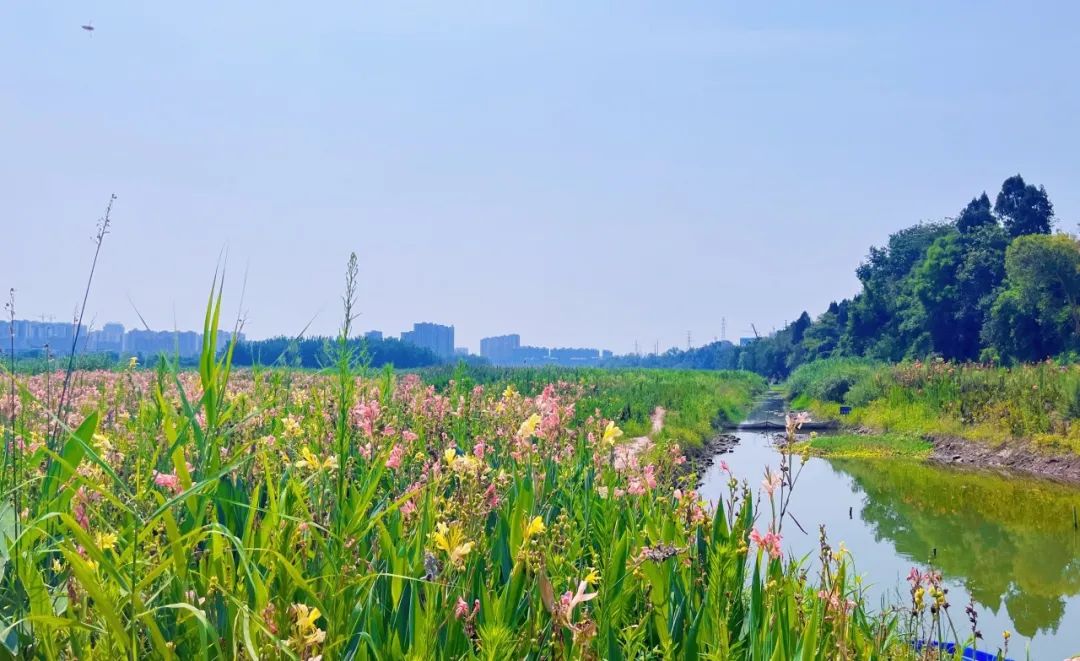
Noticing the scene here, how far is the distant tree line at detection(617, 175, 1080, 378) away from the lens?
2681cm

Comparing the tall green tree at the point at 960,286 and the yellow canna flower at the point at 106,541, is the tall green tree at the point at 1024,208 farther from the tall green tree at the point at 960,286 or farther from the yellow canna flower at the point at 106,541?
the yellow canna flower at the point at 106,541

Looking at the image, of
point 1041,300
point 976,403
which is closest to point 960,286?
point 1041,300

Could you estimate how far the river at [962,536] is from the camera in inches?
248

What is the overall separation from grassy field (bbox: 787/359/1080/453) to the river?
1.58 m

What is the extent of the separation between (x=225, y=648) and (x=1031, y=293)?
99.9 ft

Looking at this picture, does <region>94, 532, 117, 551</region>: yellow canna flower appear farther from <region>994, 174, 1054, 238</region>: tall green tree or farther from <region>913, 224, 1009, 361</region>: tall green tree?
<region>994, 174, 1054, 238</region>: tall green tree

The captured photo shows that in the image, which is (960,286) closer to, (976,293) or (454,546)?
(976,293)

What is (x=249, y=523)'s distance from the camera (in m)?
A: 1.85

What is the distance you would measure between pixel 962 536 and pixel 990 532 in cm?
42

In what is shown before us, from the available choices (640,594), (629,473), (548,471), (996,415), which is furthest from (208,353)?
(996,415)

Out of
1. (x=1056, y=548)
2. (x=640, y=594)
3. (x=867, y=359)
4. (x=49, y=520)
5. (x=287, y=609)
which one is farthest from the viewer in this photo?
(x=867, y=359)

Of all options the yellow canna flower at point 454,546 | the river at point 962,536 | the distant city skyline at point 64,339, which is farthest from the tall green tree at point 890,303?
the yellow canna flower at point 454,546

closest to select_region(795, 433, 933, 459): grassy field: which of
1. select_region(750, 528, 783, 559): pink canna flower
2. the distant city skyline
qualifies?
the distant city skyline

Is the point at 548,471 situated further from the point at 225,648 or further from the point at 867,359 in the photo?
the point at 867,359
